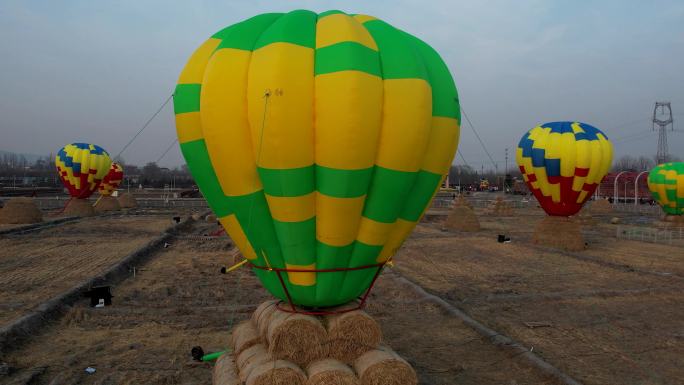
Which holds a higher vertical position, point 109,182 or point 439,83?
point 439,83

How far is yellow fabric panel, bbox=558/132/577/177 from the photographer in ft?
48.7

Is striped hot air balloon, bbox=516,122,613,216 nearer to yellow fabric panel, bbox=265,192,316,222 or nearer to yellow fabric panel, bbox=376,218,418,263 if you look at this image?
yellow fabric panel, bbox=376,218,418,263

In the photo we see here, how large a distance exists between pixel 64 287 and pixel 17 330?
312 centimetres

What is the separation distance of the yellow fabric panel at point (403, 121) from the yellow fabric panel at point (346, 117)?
0.36 ft

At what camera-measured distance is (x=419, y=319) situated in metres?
7.94

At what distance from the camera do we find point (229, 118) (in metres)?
3.73

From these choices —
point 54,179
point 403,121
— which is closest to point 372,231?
point 403,121

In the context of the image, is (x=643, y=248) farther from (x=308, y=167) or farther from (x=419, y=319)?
(x=308, y=167)

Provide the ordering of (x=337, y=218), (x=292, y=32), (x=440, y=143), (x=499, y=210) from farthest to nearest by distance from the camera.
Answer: (x=499, y=210) < (x=440, y=143) < (x=337, y=218) < (x=292, y=32)

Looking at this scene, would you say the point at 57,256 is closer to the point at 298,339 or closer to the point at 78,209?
the point at 298,339

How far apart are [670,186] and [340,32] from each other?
23.9 m

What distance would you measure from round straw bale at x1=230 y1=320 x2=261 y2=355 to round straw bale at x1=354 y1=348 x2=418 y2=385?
1208mm

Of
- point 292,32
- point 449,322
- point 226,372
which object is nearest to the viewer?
point 292,32

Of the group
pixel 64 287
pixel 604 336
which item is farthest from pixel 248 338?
pixel 64 287
